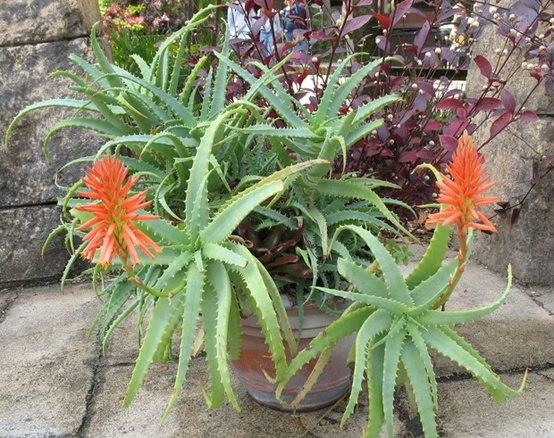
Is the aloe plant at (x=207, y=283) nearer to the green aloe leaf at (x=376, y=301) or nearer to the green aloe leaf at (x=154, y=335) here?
the green aloe leaf at (x=154, y=335)

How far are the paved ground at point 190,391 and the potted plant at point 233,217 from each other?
0.11 meters

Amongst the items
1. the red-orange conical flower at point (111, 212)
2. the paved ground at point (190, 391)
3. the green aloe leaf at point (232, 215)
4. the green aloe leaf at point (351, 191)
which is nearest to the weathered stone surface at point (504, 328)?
the paved ground at point (190, 391)

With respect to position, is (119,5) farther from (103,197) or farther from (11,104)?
(103,197)

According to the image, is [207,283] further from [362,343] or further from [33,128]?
[33,128]

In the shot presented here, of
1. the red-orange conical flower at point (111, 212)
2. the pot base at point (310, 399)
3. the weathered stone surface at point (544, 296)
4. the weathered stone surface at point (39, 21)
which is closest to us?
the red-orange conical flower at point (111, 212)

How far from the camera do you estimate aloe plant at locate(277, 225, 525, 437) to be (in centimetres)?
113

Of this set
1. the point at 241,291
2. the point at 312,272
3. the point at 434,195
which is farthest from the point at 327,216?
the point at 434,195

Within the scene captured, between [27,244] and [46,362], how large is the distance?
730 millimetres

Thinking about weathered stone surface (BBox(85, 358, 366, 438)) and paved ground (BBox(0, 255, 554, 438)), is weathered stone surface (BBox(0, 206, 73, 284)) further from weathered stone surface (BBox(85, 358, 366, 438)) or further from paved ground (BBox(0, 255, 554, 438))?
weathered stone surface (BBox(85, 358, 366, 438))

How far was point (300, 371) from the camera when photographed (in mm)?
1505

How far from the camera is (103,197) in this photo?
Answer: 2.76 ft

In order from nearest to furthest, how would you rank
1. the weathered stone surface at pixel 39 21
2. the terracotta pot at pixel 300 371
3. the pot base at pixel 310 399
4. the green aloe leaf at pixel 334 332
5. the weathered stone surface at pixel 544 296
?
1. the green aloe leaf at pixel 334 332
2. the terracotta pot at pixel 300 371
3. the pot base at pixel 310 399
4. the weathered stone surface at pixel 544 296
5. the weathered stone surface at pixel 39 21

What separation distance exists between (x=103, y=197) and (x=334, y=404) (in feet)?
3.26

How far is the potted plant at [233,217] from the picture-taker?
1.19m
